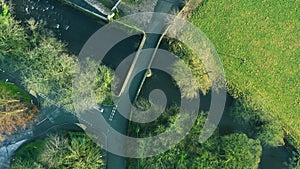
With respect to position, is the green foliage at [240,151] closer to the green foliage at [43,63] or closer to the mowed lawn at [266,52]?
the mowed lawn at [266,52]

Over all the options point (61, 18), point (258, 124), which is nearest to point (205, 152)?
point (258, 124)

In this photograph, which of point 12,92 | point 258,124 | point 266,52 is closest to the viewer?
point 258,124

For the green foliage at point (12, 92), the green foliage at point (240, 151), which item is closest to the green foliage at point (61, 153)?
the green foliage at point (12, 92)

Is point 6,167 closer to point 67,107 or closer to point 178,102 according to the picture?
point 67,107

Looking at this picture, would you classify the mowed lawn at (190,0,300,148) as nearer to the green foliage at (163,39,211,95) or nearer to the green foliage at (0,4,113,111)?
the green foliage at (163,39,211,95)

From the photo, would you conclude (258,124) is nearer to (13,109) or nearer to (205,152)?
(205,152)

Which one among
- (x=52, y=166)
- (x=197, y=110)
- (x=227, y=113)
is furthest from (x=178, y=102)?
(x=52, y=166)
